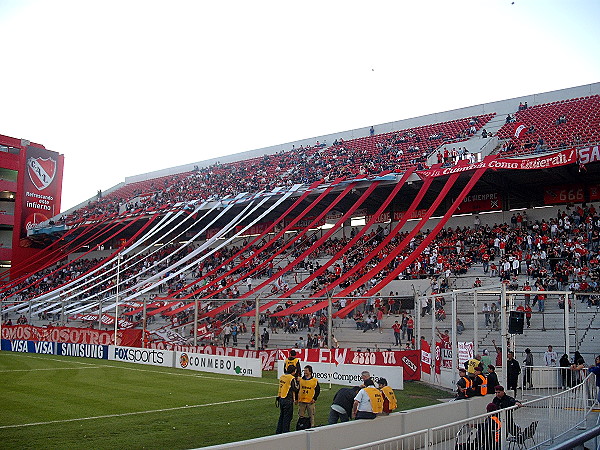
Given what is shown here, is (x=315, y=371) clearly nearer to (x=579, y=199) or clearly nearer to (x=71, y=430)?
(x=71, y=430)

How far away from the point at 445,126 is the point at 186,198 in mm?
20357

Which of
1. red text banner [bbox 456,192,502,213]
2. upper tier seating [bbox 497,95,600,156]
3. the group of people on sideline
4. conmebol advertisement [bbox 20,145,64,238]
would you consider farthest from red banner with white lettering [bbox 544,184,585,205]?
conmebol advertisement [bbox 20,145,64,238]

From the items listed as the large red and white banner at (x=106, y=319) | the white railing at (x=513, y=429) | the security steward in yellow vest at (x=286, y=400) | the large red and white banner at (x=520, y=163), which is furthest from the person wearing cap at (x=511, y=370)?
the large red and white banner at (x=106, y=319)

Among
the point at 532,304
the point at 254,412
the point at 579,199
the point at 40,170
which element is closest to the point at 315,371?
the point at 254,412

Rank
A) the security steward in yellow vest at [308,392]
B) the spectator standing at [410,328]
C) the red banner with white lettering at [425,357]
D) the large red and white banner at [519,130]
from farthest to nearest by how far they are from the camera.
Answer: the large red and white banner at [519,130] < the spectator standing at [410,328] < the red banner with white lettering at [425,357] < the security steward in yellow vest at [308,392]

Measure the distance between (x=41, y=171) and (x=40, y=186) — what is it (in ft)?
4.92

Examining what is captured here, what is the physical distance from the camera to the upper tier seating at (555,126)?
112 feet

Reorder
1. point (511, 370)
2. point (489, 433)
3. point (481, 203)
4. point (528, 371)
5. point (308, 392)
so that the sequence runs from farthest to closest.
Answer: point (481, 203) < point (528, 371) < point (511, 370) < point (308, 392) < point (489, 433)

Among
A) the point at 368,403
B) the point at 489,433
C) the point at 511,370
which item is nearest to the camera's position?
the point at 489,433

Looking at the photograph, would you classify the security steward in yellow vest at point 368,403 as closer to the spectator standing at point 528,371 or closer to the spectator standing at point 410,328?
the spectator standing at point 528,371

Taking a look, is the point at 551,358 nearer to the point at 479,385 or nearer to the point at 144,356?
the point at 479,385

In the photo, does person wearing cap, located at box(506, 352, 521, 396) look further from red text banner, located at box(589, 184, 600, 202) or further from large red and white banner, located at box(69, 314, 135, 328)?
large red and white banner, located at box(69, 314, 135, 328)

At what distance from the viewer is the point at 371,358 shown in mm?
22641

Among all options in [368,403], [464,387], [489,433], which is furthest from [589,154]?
[489,433]
